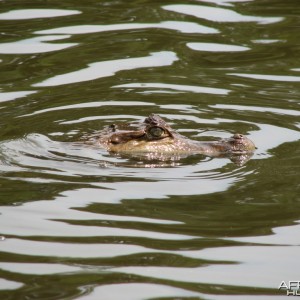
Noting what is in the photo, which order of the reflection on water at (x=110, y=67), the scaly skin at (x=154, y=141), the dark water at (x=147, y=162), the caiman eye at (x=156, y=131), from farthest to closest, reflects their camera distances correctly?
1. the reflection on water at (x=110, y=67)
2. the caiman eye at (x=156, y=131)
3. the scaly skin at (x=154, y=141)
4. the dark water at (x=147, y=162)

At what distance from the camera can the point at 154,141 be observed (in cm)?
1214

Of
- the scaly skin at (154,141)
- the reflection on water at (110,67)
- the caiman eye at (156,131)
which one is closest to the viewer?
the scaly skin at (154,141)

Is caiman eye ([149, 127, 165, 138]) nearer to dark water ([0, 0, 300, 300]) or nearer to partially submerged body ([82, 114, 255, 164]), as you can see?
partially submerged body ([82, 114, 255, 164])

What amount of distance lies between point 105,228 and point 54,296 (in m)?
1.48

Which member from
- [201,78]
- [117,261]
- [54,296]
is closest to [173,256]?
[117,261]

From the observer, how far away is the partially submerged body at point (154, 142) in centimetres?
1188

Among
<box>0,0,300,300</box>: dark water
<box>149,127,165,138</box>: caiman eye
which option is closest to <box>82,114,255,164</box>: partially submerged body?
<box>149,127,165,138</box>: caiman eye


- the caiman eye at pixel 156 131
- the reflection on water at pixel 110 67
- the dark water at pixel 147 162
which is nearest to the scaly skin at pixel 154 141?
the caiman eye at pixel 156 131

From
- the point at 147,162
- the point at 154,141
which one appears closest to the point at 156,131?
the point at 154,141

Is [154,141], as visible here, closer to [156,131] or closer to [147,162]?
[156,131]

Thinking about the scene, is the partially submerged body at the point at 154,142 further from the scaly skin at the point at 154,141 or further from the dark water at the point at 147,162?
the dark water at the point at 147,162

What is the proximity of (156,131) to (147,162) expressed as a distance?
60cm

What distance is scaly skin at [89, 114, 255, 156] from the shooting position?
11875mm

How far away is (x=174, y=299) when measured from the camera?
761 cm
